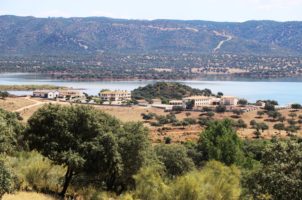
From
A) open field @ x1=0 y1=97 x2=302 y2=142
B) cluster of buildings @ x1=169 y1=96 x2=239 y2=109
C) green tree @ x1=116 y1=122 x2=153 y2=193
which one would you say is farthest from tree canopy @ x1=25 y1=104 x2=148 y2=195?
cluster of buildings @ x1=169 y1=96 x2=239 y2=109

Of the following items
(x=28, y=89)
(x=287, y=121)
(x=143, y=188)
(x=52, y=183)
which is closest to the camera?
(x=143, y=188)

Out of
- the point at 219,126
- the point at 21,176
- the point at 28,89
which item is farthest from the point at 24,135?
the point at 28,89

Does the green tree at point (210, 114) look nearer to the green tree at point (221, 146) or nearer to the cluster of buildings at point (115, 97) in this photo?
the cluster of buildings at point (115, 97)

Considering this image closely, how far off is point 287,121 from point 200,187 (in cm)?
6827

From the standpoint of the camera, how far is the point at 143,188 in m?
18.8

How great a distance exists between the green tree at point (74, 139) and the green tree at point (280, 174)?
25.0 feet

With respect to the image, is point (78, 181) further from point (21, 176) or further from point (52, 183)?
point (21, 176)

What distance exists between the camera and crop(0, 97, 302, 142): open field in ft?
212

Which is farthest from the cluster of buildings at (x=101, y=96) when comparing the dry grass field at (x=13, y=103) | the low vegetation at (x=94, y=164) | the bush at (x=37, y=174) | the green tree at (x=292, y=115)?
the bush at (x=37, y=174)

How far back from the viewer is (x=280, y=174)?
12703 mm

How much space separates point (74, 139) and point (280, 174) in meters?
10.1

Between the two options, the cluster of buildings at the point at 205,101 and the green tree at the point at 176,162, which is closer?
the green tree at the point at 176,162

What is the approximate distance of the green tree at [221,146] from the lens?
3550 cm

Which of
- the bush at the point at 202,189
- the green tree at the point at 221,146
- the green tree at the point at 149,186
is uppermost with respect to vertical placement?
the bush at the point at 202,189
